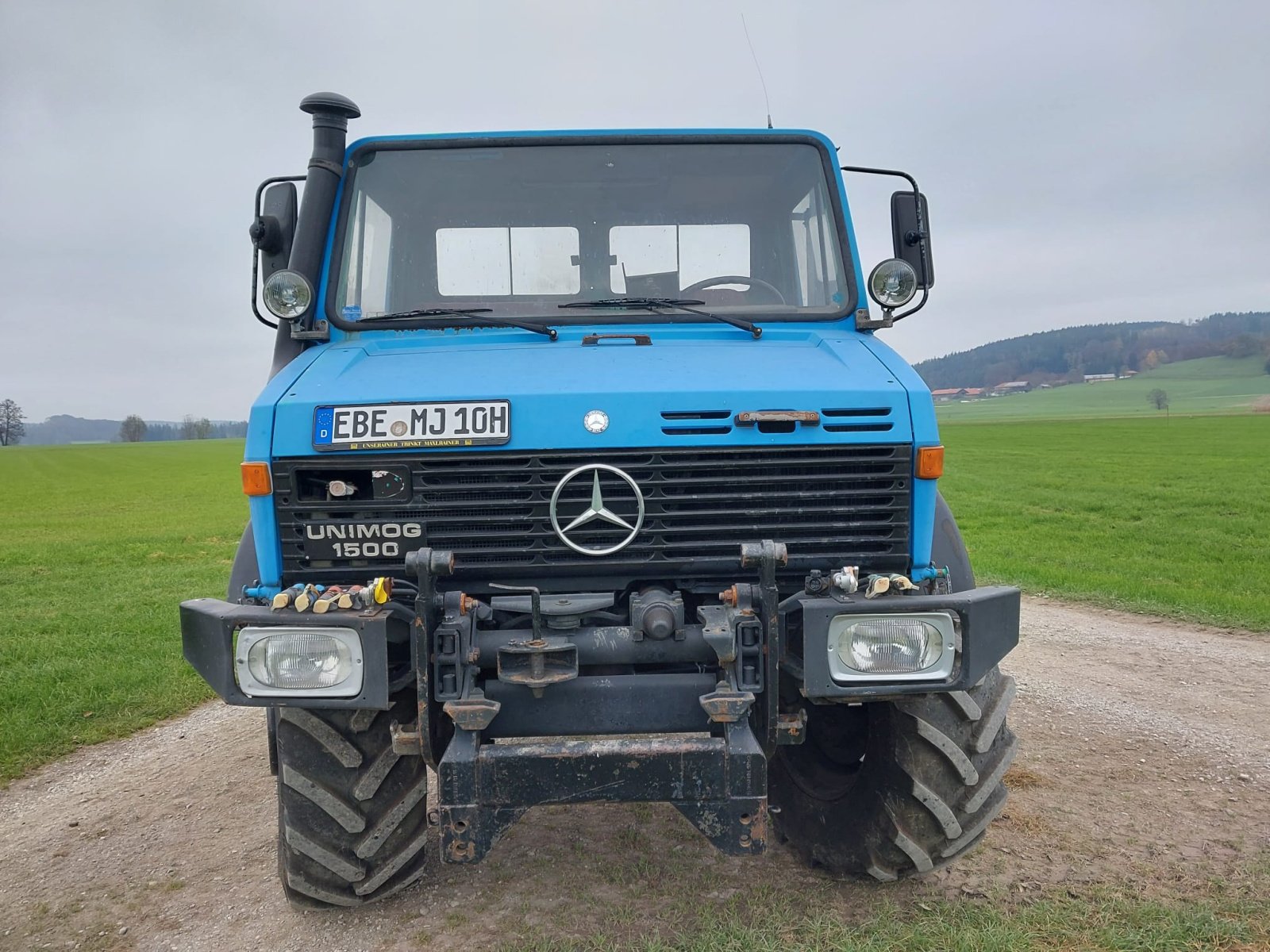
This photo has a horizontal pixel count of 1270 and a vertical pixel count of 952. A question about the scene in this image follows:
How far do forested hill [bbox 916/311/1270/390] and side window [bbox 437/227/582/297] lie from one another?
115656mm

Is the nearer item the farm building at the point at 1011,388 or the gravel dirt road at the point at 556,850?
the gravel dirt road at the point at 556,850

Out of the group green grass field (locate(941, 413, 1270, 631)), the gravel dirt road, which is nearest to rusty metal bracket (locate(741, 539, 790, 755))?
the gravel dirt road

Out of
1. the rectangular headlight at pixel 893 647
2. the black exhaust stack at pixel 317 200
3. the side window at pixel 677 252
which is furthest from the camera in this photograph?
the side window at pixel 677 252

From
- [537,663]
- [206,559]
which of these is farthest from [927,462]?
[206,559]

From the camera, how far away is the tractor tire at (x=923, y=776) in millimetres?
3303

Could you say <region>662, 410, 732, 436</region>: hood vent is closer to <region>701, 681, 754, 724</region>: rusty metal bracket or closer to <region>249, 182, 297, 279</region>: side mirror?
<region>701, 681, 754, 724</region>: rusty metal bracket

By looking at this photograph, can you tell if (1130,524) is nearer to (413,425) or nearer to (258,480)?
(413,425)

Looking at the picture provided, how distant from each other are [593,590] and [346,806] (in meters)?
1.13

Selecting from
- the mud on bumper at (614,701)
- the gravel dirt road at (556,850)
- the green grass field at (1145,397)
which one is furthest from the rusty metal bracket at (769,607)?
the green grass field at (1145,397)

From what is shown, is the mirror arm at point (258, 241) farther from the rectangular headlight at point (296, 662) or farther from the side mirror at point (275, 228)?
the rectangular headlight at point (296, 662)

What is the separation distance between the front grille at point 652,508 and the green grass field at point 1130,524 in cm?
668

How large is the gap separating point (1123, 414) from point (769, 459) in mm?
86525

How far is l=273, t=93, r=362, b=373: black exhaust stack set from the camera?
3803 mm

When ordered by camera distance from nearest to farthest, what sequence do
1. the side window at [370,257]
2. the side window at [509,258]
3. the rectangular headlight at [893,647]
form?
the rectangular headlight at [893,647], the side window at [370,257], the side window at [509,258]
